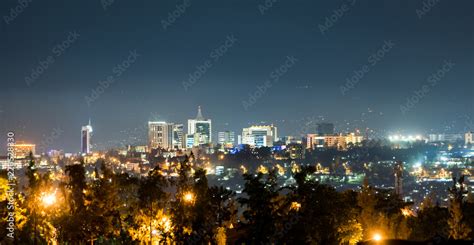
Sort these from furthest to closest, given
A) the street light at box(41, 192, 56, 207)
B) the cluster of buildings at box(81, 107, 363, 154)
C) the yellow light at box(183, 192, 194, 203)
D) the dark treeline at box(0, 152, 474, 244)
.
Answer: the cluster of buildings at box(81, 107, 363, 154) < the street light at box(41, 192, 56, 207) < the yellow light at box(183, 192, 194, 203) < the dark treeline at box(0, 152, 474, 244)

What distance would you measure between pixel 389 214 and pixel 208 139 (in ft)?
379

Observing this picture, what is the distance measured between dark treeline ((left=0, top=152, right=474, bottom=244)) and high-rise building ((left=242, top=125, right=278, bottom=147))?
112 metres

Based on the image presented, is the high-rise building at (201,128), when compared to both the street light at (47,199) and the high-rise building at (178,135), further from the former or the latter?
the street light at (47,199)

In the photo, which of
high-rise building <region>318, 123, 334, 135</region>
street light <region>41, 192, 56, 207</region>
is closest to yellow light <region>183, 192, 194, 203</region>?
street light <region>41, 192, 56, 207</region>

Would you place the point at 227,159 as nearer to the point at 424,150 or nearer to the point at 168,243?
the point at 424,150

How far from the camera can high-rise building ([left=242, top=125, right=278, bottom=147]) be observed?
13275cm

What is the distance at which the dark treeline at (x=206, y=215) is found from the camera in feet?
34.2

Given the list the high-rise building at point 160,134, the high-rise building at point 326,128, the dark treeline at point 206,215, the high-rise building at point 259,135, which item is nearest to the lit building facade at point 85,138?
the high-rise building at point 160,134

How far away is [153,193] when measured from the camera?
49.1ft

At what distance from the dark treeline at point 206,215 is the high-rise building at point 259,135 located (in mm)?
112169

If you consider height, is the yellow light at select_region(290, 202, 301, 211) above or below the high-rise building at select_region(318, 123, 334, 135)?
below

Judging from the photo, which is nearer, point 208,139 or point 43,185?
point 43,185

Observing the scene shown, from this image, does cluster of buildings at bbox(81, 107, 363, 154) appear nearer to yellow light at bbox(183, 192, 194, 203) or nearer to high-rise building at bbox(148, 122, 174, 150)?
high-rise building at bbox(148, 122, 174, 150)

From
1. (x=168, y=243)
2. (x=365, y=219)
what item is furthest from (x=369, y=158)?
(x=168, y=243)
